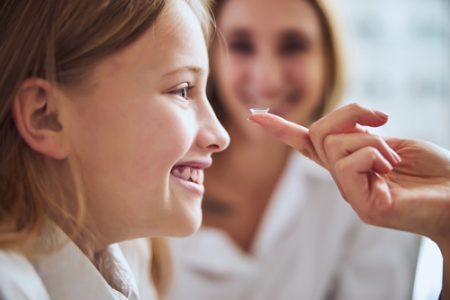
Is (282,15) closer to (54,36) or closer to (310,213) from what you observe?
(310,213)

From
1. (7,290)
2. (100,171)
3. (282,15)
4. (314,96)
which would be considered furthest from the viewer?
(314,96)

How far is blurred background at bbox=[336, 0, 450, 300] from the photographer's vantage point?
284 centimetres

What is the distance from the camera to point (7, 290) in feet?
2.02

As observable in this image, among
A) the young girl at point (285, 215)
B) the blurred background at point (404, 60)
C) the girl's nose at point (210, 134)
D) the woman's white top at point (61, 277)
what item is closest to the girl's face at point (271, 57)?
the young girl at point (285, 215)

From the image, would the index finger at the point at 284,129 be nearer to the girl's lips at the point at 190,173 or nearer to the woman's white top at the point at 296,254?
the girl's lips at the point at 190,173

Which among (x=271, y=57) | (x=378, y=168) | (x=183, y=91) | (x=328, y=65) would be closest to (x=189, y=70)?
(x=183, y=91)

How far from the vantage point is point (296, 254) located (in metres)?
1.49

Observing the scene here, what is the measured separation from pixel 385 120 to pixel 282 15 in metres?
0.81

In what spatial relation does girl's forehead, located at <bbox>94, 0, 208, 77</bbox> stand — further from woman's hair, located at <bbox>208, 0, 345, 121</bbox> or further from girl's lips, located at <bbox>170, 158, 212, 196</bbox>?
woman's hair, located at <bbox>208, 0, 345, 121</bbox>

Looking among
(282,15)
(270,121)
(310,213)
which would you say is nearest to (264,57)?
(282,15)

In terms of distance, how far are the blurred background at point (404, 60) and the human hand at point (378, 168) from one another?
82.7 inches

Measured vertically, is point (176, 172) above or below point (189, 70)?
below

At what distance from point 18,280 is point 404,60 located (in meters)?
2.65

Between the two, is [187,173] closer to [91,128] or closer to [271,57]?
[91,128]
